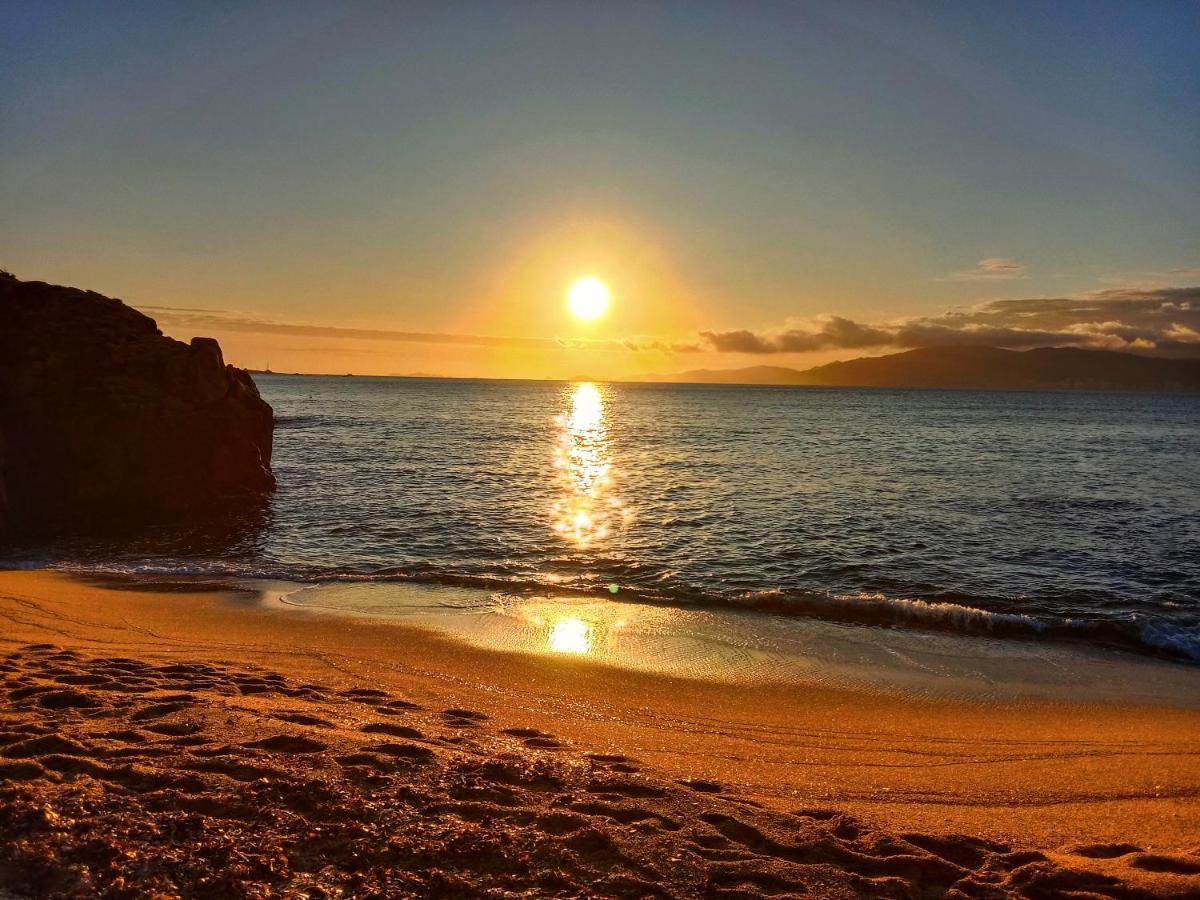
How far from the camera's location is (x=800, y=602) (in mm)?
15898

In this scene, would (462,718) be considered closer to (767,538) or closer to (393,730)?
(393,730)

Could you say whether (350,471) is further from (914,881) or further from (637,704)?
(914,881)

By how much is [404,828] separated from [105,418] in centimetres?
2603

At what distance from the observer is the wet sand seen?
495 centimetres

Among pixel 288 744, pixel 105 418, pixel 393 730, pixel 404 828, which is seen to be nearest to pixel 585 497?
pixel 105 418

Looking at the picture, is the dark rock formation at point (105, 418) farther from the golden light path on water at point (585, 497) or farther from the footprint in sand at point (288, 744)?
the footprint in sand at point (288, 744)

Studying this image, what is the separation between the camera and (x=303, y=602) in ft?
50.0

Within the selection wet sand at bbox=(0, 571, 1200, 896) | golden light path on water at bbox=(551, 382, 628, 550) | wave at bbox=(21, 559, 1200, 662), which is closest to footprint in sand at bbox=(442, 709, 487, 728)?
wet sand at bbox=(0, 571, 1200, 896)

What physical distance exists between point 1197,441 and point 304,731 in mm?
85154

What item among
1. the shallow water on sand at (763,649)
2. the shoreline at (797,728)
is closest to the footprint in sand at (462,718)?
the shoreline at (797,728)

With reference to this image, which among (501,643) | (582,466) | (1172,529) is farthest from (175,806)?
(582,466)

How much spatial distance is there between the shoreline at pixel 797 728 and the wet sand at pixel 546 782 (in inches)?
1.9

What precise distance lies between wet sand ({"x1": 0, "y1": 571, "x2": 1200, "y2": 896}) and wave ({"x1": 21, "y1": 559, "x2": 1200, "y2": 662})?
153 inches

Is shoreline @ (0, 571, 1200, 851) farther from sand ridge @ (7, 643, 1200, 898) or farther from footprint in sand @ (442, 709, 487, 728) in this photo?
sand ridge @ (7, 643, 1200, 898)
